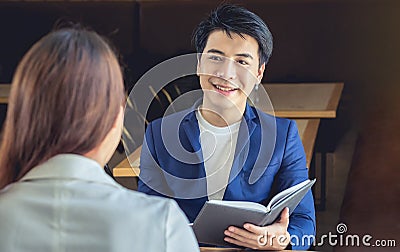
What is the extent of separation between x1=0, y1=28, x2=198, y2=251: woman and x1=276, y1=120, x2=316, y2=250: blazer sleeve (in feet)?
2.91

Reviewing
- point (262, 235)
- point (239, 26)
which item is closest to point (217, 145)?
point (239, 26)

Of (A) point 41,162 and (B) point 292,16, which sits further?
(B) point 292,16

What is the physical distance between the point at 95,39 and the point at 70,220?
28 centimetres

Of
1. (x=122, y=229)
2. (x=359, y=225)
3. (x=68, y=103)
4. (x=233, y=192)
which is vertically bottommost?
(x=359, y=225)

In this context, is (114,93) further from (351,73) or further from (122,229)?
(351,73)

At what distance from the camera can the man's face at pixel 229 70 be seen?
2.13m

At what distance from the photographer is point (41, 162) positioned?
1.12 m

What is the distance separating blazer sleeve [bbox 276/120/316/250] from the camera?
77.4 inches

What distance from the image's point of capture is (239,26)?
214 centimetres

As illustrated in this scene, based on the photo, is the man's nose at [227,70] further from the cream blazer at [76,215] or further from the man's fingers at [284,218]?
the cream blazer at [76,215]

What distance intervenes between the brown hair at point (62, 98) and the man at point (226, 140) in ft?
3.29

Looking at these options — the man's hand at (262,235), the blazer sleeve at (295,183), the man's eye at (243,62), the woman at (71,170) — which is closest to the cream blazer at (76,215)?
the woman at (71,170)

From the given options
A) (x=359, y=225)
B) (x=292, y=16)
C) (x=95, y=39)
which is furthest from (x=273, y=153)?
(x=292, y=16)
